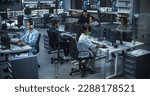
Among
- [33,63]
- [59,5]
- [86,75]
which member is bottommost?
[86,75]

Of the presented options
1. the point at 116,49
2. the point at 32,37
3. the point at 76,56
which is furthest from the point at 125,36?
the point at 32,37

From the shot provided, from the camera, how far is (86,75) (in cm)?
523

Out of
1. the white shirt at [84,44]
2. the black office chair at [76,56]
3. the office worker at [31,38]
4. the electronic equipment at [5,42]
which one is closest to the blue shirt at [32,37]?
the office worker at [31,38]

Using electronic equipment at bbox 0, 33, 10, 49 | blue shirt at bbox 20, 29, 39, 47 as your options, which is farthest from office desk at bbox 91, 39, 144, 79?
electronic equipment at bbox 0, 33, 10, 49

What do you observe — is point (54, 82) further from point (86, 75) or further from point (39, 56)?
point (39, 56)

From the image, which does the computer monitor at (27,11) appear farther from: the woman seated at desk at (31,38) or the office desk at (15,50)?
the office desk at (15,50)

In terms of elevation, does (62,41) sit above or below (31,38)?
below

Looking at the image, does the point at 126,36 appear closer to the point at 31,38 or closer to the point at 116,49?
the point at 116,49

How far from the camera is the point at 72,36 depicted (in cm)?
630

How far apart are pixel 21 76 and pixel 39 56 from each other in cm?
248

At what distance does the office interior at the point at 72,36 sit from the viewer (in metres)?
4.71

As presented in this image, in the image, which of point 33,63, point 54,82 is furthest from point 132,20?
point 54,82


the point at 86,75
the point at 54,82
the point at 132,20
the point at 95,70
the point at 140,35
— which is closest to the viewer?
the point at 54,82

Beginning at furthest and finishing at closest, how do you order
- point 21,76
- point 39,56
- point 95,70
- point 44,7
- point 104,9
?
1. point 44,7
2. point 104,9
3. point 39,56
4. point 95,70
5. point 21,76
